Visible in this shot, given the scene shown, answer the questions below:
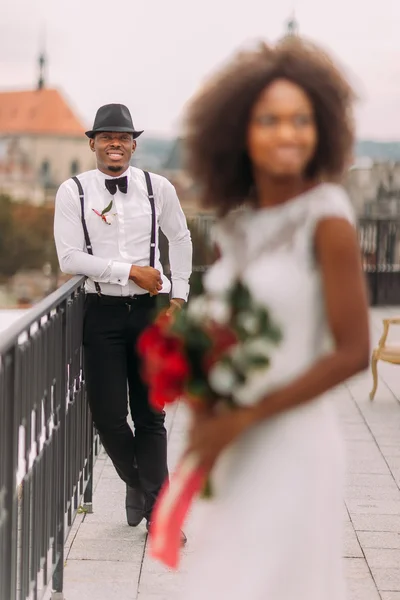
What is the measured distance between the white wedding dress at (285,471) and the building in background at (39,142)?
13920 cm

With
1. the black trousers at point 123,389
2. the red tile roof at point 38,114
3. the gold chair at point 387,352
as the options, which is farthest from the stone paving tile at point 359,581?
the red tile roof at point 38,114

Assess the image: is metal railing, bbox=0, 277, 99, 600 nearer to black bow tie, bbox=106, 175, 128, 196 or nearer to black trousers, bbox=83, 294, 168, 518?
black trousers, bbox=83, 294, 168, 518

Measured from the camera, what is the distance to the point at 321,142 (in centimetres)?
193

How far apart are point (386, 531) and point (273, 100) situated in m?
3.26

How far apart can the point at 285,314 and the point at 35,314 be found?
131 centimetres

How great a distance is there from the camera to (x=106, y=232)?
4.32 meters

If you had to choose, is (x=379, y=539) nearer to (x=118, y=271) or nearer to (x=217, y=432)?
(x=118, y=271)

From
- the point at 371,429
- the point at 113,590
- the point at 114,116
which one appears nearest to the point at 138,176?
the point at 114,116

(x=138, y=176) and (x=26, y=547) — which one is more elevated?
(x=138, y=176)

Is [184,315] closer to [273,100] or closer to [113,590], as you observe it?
[273,100]

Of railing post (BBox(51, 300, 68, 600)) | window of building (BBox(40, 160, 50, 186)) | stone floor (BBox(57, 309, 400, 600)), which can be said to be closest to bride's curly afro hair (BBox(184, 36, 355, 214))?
stone floor (BBox(57, 309, 400, 600))

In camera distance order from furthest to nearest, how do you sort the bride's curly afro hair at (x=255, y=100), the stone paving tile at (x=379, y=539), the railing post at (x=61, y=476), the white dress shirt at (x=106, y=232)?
1. the stone paving tile at (x=379, y=539)
2. the white dress shirt at (x=106, y=232)
3. the railing post at (x=61, y=476)
4. the bride's curly afro hair at (x=255, y=100)

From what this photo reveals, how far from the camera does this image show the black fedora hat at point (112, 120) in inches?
173

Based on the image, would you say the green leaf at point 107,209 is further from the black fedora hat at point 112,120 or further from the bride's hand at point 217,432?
the bride's hand at point 217,432
